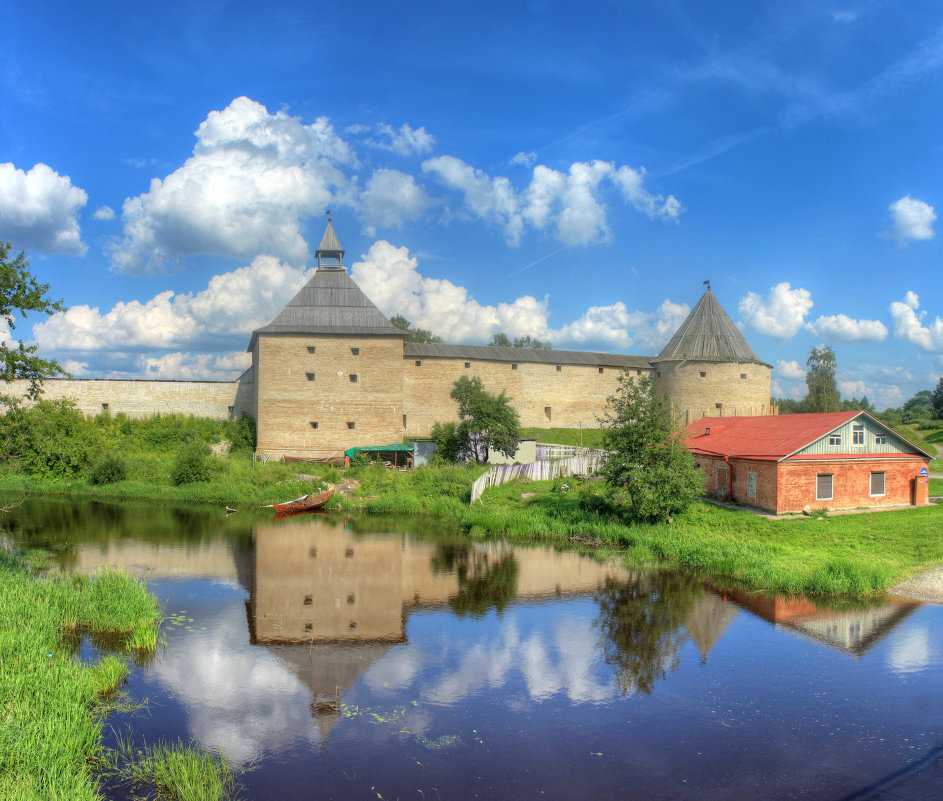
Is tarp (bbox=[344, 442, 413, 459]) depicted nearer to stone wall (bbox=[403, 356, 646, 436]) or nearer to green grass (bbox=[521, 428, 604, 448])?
stone wall (bbox=[403, 356, 646, 436])

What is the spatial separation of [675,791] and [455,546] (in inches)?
401

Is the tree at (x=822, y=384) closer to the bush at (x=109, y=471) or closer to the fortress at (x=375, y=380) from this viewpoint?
the fortress at (x=375, y=380)

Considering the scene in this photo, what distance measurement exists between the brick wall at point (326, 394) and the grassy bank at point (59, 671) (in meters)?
14.0

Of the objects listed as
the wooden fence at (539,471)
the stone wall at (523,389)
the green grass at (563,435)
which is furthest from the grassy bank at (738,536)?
the stone wall at (523,389)

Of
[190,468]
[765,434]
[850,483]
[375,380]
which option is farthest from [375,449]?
[850,483]

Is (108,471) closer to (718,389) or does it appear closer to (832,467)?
(832,467)

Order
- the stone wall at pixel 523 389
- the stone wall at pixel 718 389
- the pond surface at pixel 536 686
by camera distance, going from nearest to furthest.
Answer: the pond surface at pixel 536 686 → the stone wall at pixel 523 389 → the stone wall at pixel 718 389

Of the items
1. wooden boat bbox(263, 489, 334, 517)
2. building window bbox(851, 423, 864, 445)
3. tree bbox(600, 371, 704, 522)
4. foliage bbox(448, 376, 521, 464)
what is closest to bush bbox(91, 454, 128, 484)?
wooden boat bbox(263, 489, 334, 517)

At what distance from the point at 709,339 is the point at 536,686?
27273 mm

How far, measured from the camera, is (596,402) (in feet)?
107

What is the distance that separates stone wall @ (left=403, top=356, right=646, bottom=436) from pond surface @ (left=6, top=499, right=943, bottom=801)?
16.8m

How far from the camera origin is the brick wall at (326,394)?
2527 cm

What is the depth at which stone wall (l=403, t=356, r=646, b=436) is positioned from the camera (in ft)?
96.5

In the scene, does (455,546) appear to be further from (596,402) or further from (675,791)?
(596,402)
